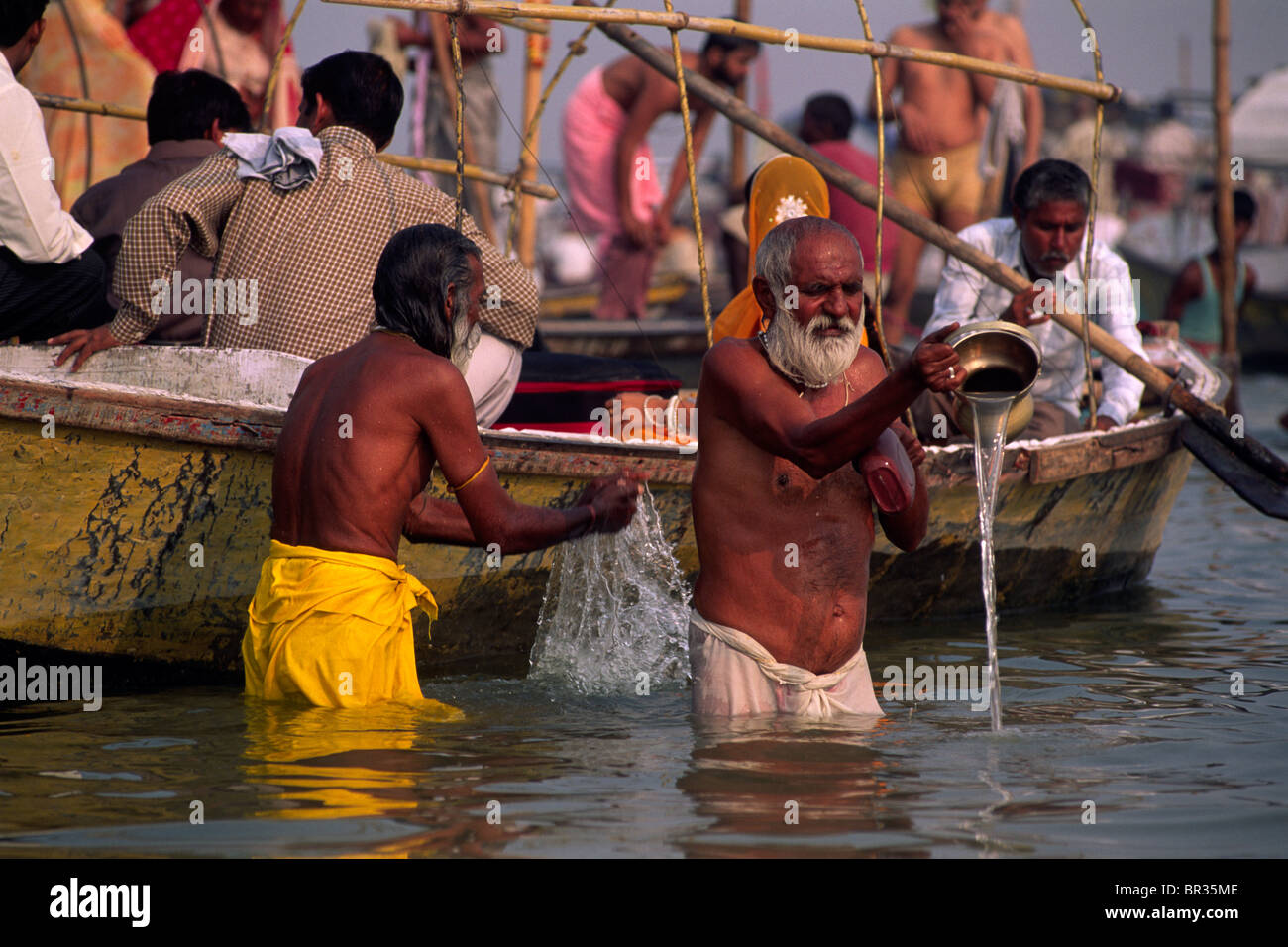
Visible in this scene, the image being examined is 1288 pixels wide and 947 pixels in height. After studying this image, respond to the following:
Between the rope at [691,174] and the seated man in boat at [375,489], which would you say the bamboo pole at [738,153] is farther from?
the seated man in boat at [375,489]

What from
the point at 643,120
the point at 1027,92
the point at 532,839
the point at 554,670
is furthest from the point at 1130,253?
the point at 532,839

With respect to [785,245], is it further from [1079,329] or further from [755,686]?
[1079,329]

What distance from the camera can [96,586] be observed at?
191 inches

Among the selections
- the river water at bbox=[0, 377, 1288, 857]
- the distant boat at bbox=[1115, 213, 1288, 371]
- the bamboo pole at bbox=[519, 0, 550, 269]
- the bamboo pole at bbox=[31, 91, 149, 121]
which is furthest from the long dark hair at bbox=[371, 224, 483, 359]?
the distant boat at bbox=[1115, 213, 1288, 371]

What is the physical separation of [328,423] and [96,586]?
1251mm

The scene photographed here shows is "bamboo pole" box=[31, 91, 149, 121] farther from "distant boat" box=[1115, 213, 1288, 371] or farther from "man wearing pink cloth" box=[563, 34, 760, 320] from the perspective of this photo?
"distant boat" box=[1115, 213, 1288, 371]

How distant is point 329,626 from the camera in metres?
4.04

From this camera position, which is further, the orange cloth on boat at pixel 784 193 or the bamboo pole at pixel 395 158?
the bamboo pole at pixel 395 158

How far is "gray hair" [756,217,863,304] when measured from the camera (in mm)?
3688

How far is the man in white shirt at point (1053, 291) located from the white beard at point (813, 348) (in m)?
2.72

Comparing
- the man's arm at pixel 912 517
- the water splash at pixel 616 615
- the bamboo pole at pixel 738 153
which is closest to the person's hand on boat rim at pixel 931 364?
the man's arm at pixel 912 517

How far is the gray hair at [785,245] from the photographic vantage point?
3.69m

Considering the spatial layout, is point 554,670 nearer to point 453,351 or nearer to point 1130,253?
point 453,351

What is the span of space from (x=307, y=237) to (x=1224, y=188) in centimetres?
836
